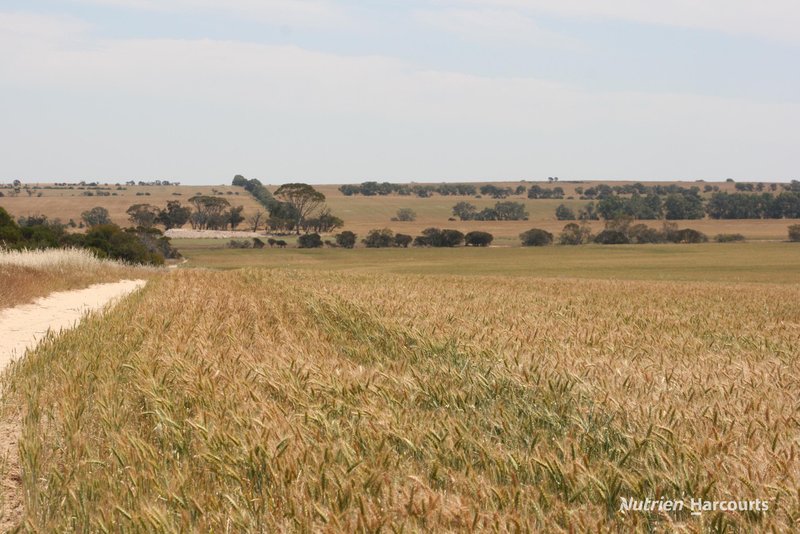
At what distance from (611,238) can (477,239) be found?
61.3 ft

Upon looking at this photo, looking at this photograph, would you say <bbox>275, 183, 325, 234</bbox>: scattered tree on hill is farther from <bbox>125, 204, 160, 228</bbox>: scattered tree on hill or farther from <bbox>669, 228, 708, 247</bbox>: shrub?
<bbox>669, 228, 708, 247</bbox>: shrub

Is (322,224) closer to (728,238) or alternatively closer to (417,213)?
(417,213)

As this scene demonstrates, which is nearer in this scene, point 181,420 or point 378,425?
point 378,425

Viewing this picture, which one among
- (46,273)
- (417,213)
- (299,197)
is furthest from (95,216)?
(46,273)

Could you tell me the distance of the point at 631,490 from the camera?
4402 mm

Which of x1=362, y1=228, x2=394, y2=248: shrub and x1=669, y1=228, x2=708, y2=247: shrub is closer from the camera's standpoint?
x1=362, y1=228, x2=394, y2=248: shrub

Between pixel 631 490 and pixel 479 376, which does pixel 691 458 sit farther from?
pixel 479 376

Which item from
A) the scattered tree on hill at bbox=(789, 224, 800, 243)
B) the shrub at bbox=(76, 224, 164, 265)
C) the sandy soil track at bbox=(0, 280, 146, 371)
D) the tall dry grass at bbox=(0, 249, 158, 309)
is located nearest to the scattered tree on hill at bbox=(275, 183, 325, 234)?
Answer: the shrub at bbox=(76, 224, 164, 265)

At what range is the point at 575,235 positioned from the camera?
10606 centimetres

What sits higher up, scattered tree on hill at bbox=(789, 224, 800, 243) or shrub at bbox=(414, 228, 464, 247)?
scattered tree on hill at bbox=(789, 224, 800, 243)

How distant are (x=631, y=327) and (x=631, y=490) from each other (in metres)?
8.74

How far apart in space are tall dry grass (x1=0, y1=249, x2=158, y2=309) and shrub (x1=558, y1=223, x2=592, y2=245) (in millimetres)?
73603

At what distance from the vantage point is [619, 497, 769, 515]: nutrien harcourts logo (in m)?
4.00

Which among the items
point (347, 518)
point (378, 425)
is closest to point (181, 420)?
point (378, 425)
